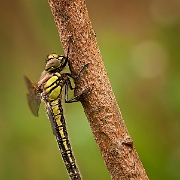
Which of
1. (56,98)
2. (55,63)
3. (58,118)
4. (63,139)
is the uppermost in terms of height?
(55,63)

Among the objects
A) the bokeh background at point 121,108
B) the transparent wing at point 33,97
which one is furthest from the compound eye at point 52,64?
the bokeh background at point 121,108

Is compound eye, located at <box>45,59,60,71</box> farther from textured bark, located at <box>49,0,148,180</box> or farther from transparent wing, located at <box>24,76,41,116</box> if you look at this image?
textured bark, located at <box>49,0,148,180</box>

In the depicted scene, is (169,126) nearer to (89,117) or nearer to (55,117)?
(55,117)

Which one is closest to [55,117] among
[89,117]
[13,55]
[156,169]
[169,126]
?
[89,117]

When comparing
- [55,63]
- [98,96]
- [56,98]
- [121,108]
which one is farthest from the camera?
[121,108]

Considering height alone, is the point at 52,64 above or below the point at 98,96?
above

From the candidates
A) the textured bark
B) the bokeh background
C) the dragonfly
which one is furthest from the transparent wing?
the textured bark

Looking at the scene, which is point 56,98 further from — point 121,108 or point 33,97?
point 121,108

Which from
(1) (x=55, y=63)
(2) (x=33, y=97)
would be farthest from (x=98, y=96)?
(2) (x=33, y=97)
